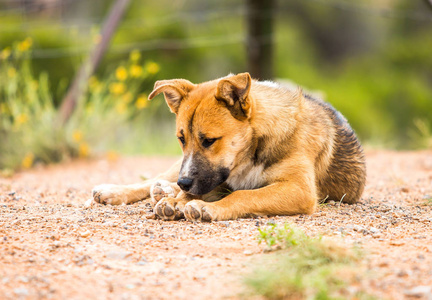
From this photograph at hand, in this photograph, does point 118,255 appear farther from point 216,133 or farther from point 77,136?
point 77,136

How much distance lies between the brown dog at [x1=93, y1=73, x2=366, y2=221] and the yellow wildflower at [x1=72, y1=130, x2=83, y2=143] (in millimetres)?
3212

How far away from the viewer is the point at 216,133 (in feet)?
13.8

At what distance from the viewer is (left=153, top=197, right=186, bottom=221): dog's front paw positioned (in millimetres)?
4090

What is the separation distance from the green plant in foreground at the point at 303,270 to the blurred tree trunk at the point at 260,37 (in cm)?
659

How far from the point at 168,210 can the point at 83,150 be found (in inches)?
172

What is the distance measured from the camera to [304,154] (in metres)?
4.48

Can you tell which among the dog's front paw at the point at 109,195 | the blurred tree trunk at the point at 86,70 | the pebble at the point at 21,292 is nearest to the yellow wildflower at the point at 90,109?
the blurred tree trunk at the point at 86,70

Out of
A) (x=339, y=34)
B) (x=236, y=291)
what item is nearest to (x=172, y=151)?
(x=236, y=291)

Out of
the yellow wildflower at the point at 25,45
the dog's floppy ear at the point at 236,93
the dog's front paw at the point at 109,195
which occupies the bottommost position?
the dog's front paw at the point at 109,195

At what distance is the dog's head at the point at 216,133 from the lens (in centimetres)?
418

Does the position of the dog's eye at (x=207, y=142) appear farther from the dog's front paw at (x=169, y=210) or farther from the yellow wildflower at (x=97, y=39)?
the yellow wildflower at (x=97, y=39)

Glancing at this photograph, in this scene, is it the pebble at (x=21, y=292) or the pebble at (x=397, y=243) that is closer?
the pebble at (x=21, y=292)

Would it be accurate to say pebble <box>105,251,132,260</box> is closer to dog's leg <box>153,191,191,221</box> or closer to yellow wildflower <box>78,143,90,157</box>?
dog's leg <box>153,191,191,221</box>

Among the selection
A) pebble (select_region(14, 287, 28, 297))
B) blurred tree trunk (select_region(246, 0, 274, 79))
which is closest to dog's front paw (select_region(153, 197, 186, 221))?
pebble (select_region(14, 287, 28, 297))
